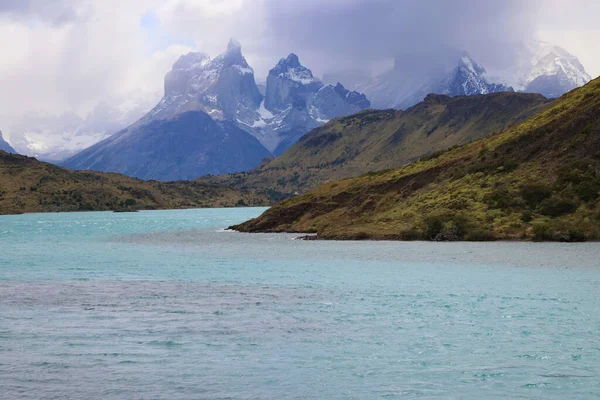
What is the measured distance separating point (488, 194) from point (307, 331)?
77.2m

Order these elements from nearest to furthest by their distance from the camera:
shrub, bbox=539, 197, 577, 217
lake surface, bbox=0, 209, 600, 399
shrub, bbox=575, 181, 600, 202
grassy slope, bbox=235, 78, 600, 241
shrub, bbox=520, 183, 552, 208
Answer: lake surface, bbox=0, 209, 600, 399
shrub, bbox=539, 197, 577, 217
shrub, bbox=575, 181, 600, 202
grassy slope, bbox=235, 78, 600, 241
shrub, bbox=520, 183, 552, 208

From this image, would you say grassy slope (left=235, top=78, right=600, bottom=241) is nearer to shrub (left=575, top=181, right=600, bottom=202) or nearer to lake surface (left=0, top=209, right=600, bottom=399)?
shrub (left=575, top=181, right=600, bottom=202)

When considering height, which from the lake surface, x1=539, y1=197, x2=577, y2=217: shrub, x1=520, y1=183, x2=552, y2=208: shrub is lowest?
the lake surface

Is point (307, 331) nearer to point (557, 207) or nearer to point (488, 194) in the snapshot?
point (557, 207)

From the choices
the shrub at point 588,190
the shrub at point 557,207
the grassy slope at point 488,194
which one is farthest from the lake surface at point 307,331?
the shrub at point 588,190

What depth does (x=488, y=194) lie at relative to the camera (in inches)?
4131

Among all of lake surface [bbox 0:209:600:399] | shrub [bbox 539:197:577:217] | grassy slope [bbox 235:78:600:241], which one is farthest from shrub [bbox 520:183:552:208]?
lake surface [bbox 0:209:600:399]

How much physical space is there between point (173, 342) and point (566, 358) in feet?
56.2

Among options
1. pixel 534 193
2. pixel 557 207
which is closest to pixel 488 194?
pixel 534 193

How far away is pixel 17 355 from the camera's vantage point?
29.0 metres

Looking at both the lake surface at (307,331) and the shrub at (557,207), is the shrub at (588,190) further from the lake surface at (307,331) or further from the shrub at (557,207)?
the lake surface at (307,331)

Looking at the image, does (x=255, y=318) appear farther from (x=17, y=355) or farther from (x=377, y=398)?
(x=377, y=398)

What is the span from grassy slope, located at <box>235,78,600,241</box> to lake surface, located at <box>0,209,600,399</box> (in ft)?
93.0

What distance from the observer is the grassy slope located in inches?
3671
